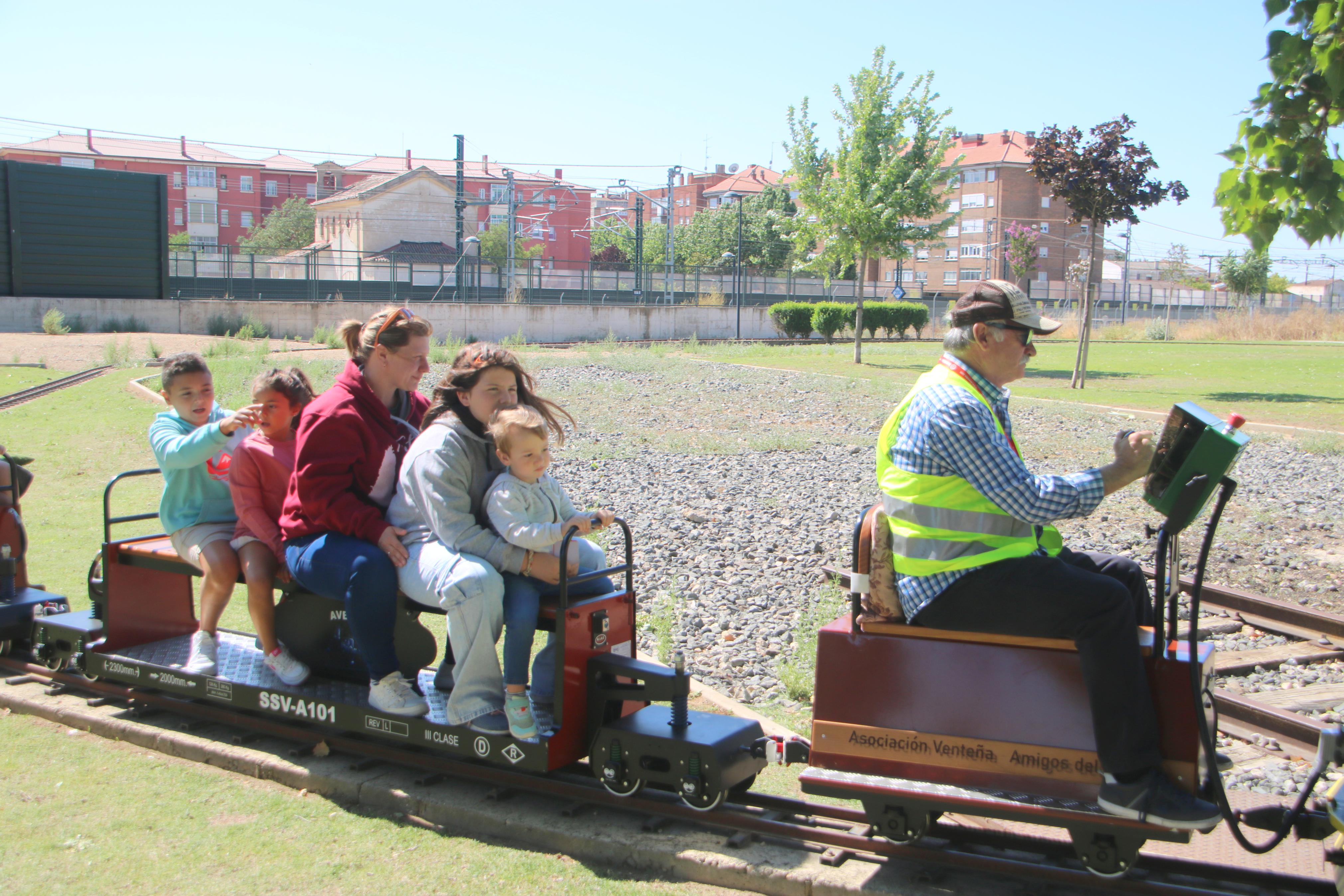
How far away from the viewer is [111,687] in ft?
17.7

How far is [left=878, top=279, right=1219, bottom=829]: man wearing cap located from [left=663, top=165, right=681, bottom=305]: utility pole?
135ft

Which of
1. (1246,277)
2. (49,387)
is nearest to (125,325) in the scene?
(49,387)

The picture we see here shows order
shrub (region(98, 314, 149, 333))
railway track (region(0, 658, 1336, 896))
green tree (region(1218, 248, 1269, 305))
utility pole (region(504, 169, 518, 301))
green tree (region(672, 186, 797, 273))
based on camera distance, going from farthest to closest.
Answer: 1. green tree (region(672, 186, 797, 273))
2. green tree (region(1218, 248, 1269, 305))
3. utility pole (region(504, 169, 518, 301))
4. shrub (region(98, 314, 149, 333))
5. railway track (region(0, 658, 1336, 896))

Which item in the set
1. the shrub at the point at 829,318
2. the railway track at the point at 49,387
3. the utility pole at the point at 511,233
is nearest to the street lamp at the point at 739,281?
the shrub at the point at 829,318

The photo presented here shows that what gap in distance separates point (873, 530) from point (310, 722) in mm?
2742

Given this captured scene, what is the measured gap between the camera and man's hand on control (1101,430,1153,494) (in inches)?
126

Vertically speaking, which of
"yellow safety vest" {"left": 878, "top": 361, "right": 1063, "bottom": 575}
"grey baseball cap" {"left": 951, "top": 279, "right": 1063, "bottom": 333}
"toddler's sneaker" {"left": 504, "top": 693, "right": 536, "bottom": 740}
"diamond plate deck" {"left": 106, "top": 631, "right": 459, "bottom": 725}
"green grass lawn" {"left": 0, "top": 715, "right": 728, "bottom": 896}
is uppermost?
"grey baseball cap" {"left": 951, "top": 279, "right": 1063, "bottom": 333}

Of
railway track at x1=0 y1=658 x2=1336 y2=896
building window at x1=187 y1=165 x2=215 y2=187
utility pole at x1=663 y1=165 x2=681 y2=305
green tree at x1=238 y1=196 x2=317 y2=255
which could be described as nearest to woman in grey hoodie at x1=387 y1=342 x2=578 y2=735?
railway track at x1=0 y1=658 x2=1336 y2=896

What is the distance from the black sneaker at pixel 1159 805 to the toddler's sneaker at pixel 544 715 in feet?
6.73

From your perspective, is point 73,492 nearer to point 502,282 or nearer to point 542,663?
point 542,663

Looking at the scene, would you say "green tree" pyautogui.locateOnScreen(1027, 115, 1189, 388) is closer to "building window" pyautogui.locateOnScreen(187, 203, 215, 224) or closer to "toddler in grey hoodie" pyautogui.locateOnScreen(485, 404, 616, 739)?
"toddler in grey hoodie" pyautogui.locateOnScreen(485, 404, 616, 739)

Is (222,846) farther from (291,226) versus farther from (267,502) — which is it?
(291,226)

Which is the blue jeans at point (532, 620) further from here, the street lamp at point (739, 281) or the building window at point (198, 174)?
the building window at point (198, 174)

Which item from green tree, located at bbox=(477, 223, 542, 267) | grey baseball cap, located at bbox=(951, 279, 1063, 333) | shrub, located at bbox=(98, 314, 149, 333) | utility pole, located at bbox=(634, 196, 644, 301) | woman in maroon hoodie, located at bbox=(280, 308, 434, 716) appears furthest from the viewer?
green tree, located at bbox=(477, 223, 542, 267)
